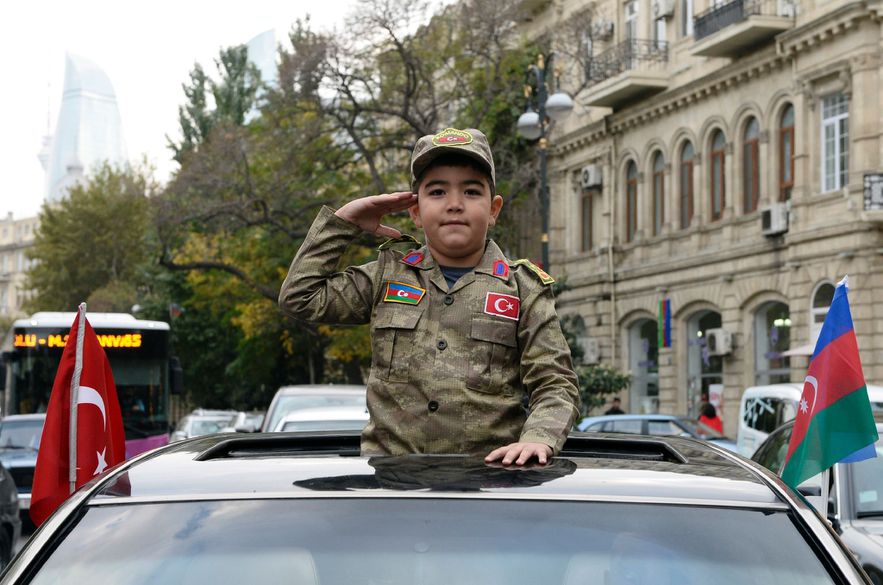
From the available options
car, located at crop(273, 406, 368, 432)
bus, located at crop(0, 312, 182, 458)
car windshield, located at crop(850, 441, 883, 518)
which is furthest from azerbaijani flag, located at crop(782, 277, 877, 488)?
bus, located at crop(0, 312, 182, 458)

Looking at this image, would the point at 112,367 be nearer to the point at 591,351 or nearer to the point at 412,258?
the point at 412,258

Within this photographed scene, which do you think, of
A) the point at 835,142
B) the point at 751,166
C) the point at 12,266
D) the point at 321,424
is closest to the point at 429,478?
the point at 321,424

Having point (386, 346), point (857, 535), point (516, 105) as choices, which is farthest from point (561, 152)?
point (386, 346)

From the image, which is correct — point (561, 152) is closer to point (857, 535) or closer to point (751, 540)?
point (857, 535)

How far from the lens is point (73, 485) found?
5.02 metres

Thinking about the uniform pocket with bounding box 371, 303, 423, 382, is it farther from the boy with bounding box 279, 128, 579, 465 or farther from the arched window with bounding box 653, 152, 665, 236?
the arched window with bounding box 653, 152, 665, 236

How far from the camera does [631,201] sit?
38594 millimetres

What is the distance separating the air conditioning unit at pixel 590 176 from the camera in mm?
39656

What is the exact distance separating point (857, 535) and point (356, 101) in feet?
90.1

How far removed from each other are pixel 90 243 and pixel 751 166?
4662 cm

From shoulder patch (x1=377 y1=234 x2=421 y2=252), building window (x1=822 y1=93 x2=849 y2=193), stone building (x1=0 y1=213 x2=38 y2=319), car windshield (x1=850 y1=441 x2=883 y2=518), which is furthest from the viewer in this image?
stone building (x1=0 y1=213 x2=38 y2=319)

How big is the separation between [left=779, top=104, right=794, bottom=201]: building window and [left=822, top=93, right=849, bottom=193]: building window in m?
1.24

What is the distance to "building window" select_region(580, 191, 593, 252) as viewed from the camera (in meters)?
41.0

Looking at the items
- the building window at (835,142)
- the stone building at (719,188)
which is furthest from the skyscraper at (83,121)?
the building window at (835,142)
